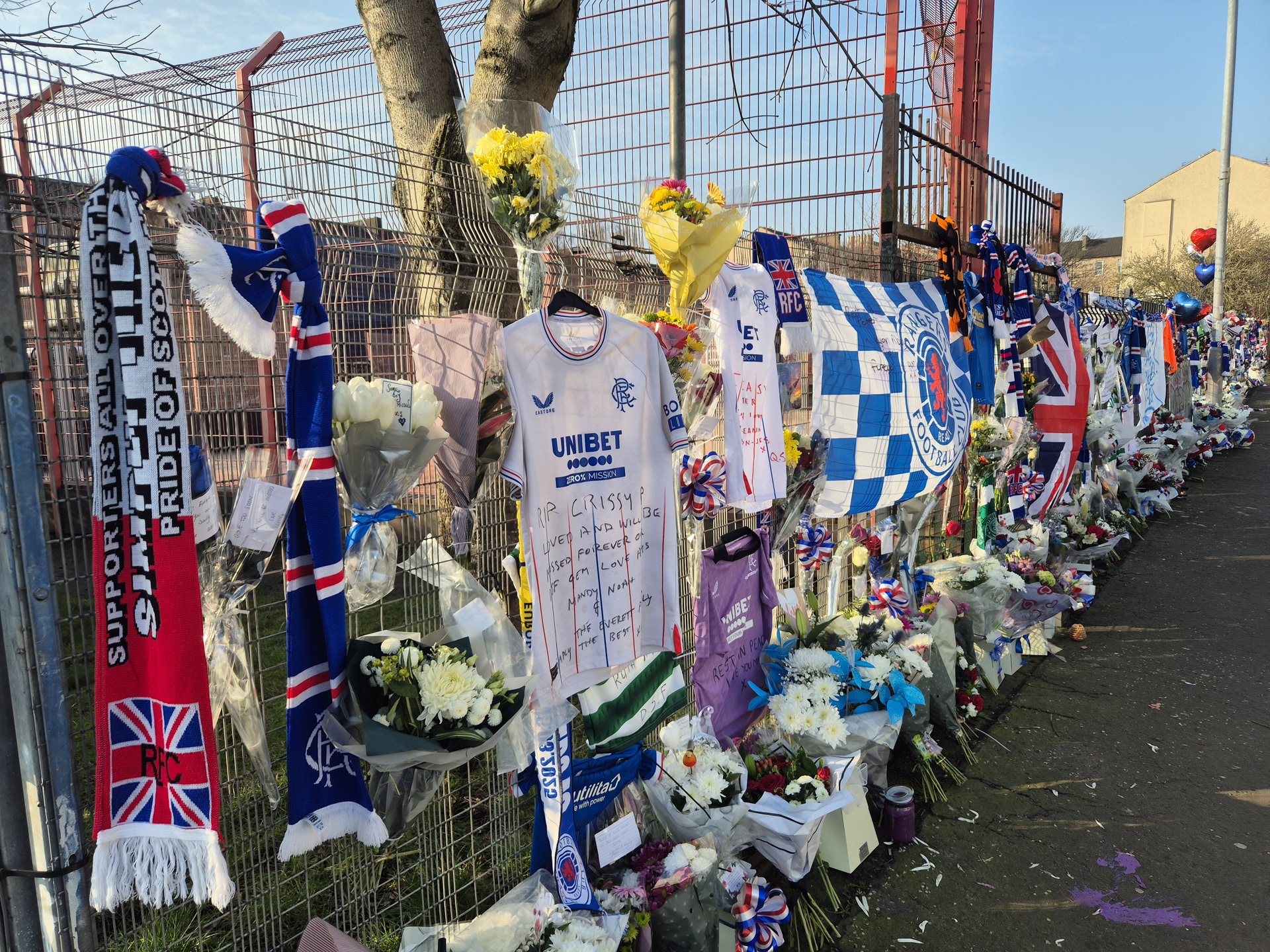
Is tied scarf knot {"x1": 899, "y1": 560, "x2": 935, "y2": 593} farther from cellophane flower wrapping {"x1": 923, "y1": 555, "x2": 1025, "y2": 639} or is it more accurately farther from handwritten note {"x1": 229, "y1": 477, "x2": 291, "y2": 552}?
handwritten note {"x1": 229, "y1": 477, "x2": 291, "y2": 552}

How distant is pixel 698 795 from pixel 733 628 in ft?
2.15

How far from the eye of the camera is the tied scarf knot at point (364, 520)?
72.5 inches

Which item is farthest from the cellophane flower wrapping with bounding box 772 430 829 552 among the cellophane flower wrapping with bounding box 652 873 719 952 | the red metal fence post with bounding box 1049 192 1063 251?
the red metal fence post with bounding box 1049 192 1063 251

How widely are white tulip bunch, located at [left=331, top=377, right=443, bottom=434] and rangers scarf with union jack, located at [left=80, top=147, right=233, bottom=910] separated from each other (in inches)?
12.8

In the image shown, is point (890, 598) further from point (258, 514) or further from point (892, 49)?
point (892, 49)

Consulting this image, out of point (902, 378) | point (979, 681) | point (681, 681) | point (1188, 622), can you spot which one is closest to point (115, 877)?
point (681, 681)

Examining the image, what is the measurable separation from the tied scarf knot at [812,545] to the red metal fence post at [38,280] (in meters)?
2.72

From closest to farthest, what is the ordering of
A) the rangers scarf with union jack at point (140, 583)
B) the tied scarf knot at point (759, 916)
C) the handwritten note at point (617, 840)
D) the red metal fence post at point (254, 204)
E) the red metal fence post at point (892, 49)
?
1. the rangers scarf with union jack at point (140, 583)
2. the red metal fence post at point (254, 204)
3. the handwritten note at point (617, 840)
4. the tied scarf knot at point (759, 916)
5. the red metal fence post at point (892, 49)

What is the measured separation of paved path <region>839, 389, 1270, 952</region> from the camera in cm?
296

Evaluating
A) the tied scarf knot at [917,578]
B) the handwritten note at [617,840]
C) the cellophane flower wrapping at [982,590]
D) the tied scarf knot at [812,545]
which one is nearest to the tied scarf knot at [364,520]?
the handwritten note at [617,840]

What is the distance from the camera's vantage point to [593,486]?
7.43 feet

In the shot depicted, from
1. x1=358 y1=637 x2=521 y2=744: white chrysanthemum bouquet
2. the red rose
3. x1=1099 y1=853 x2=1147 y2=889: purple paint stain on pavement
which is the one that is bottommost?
x1=1099 y1=853 x2=1147 y2=889: purple paint stain on pavement

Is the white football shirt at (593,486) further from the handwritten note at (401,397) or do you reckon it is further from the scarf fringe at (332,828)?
the scarf fringe at (332,828)

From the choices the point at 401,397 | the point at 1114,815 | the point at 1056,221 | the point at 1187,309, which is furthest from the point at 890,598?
the point at 1187,309
